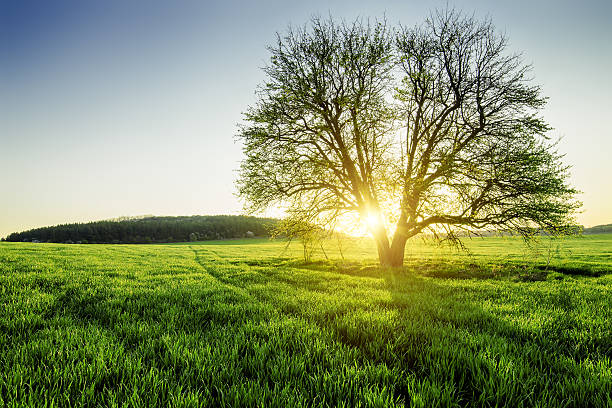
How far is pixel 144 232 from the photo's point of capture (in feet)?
342

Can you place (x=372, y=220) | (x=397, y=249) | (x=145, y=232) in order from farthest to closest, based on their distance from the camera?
(x=145, y=232) → (x=397, y=249) → (x=372, y=220)

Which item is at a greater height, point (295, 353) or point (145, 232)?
point (295, 353)

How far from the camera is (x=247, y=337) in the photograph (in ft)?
11.2

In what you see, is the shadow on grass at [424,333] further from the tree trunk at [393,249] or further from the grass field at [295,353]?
the tree trunk at [393,249]

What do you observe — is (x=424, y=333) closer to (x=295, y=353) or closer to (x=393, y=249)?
(x=295, y=353)

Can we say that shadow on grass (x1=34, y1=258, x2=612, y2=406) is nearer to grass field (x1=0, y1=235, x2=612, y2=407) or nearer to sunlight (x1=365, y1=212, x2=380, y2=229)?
grass field (x1=0, y1=235, x2=612, y2=407)

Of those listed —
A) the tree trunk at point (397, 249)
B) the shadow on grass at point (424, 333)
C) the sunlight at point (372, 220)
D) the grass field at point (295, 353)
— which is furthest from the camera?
the tree trunk at point (397, 249)

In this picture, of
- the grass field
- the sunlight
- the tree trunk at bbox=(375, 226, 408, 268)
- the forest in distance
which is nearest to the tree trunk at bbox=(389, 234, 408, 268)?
the tree trunk at bbox=(375, 226, 408, 268)

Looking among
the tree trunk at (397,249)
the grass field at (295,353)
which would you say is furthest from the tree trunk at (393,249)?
the grass field at (295,353)

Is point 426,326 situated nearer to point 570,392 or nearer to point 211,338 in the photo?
point 570,392

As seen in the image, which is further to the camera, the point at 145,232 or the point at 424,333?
the point at 145,232

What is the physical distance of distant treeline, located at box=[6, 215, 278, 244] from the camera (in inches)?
3794

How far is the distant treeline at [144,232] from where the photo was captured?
96375 millimetres

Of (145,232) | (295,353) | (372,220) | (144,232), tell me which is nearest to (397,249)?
(372,220)
